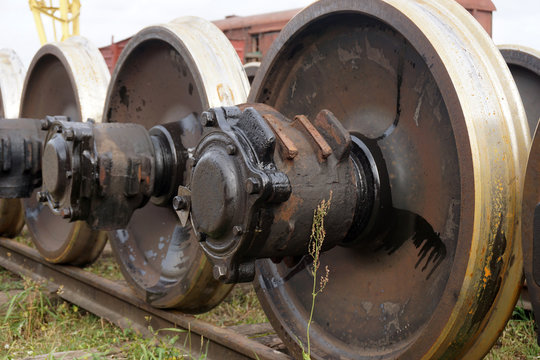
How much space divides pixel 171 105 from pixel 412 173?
1.52m

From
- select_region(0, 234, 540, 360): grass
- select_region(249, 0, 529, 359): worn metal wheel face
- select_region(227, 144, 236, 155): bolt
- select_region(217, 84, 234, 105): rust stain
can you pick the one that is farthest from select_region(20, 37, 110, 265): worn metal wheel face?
select_region(227, 144, 236, 155): bolt

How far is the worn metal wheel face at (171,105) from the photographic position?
8.47 ft

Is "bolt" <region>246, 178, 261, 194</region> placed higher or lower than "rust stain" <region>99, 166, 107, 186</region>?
lower

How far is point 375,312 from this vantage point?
1.97m

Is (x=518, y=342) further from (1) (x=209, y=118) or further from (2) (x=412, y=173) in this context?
(1) (x=209, y=118)

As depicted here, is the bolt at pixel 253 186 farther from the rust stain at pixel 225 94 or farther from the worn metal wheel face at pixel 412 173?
the rust stain at pixel 225 94

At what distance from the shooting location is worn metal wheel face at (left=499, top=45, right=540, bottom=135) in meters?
3.43

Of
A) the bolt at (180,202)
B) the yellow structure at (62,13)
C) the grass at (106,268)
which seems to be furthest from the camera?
the yellow structure at (62,13)

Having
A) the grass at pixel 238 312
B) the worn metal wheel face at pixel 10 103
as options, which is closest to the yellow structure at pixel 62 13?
the worn metal wheel face at pixel 10 103

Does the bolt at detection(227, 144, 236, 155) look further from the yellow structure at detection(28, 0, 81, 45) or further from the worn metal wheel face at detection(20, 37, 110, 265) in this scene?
the yellow structure at detection(28, 0, 81, 45)

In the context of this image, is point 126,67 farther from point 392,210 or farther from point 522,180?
point 522,180

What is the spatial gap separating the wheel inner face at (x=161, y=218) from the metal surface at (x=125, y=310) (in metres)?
0.10

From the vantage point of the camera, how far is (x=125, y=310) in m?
3.16

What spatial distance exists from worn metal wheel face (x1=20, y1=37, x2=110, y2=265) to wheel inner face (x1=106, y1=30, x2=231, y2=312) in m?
0.31
